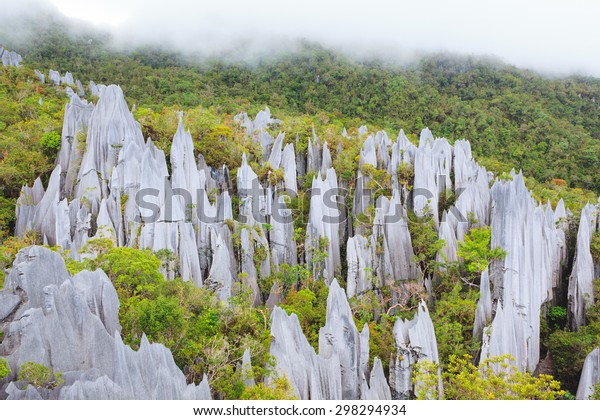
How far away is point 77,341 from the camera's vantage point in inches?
342

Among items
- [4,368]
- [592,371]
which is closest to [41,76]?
[4,368]

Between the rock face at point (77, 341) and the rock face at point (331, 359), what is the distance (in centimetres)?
273

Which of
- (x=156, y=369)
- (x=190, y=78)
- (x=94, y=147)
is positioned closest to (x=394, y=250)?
(x=156, y=369)

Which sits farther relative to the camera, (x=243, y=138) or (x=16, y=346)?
(x=243, y=138)

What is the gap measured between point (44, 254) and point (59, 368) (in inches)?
98.1

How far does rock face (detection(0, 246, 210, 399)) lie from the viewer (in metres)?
7.76

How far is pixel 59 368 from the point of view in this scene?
Result: 8.44 m

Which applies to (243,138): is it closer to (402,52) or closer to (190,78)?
(190,78)

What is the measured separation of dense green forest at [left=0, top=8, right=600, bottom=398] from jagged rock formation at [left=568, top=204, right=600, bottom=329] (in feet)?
2.42

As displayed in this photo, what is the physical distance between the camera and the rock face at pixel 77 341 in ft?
25.5

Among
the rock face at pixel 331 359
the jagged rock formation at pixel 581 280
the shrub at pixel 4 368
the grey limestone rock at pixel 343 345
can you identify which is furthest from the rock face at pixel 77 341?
the jagged rock formation at pixel 581 280

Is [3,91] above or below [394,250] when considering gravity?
above

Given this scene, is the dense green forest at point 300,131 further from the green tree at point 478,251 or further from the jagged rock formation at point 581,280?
the jagged rock formation at point 581,280

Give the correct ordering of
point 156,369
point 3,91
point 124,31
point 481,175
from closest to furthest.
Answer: point 156,369 < point 481,175 < point 3,91 < point 124,31
